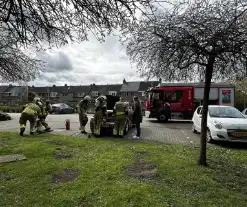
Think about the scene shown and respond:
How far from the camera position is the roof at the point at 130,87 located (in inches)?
3536

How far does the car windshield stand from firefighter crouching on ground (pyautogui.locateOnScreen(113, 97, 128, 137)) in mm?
3871

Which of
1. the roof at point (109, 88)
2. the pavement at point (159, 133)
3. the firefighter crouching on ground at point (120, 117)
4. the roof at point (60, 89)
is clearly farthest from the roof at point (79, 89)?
the firefighter crouching on ground at point (120, 117)

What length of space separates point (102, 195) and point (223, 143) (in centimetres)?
829

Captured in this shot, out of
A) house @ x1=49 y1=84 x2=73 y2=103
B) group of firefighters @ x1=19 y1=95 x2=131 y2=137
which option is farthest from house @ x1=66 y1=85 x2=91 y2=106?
group of firefighters @ x1=19 y1=95 x2=131 y2=137

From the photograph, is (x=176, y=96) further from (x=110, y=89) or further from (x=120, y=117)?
(x=110, y=89)

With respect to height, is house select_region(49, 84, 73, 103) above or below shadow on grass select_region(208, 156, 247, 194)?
above

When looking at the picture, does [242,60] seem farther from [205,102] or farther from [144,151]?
[144,151]

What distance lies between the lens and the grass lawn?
4.48 meters

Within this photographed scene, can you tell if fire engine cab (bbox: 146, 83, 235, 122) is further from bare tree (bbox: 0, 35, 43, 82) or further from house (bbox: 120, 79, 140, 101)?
house (bbox: 120, 79, 140, 101)

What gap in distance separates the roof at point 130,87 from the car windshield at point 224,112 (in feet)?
248

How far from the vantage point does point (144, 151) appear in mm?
8477

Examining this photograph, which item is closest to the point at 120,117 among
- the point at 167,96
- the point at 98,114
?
the point at 98,114

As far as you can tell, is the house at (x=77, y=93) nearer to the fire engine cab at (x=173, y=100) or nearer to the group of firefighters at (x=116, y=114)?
the fire engine cab at (x=173, y=100)

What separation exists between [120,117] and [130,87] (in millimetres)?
79141
